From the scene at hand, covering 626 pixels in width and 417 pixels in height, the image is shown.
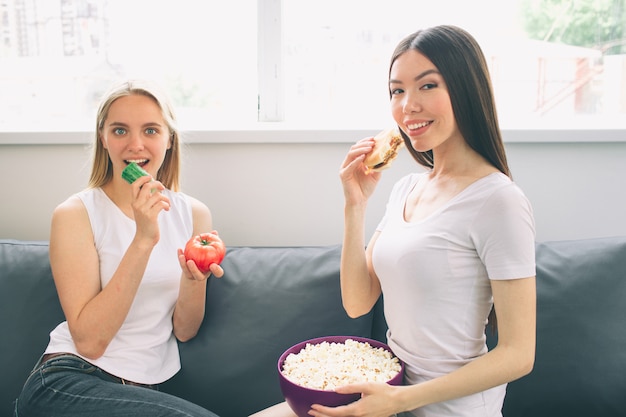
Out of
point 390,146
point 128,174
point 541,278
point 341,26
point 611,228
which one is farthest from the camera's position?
point 341,26

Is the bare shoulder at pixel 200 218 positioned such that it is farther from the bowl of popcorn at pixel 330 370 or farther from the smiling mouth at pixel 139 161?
the bowl of popcorn at pixel 330 370

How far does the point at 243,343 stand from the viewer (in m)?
1.87

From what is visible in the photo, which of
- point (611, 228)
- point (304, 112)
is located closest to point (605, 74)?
point (611, 228)

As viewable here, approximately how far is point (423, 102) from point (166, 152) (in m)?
0.92

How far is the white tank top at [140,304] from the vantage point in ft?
5.64

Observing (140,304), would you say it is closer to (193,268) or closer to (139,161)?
(193,268)

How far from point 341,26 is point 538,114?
34.0 inches

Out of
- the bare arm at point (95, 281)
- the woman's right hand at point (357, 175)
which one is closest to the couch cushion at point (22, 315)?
the bare arm at point (95, 281)

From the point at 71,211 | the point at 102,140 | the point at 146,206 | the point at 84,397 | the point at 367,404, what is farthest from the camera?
the point at 102,140

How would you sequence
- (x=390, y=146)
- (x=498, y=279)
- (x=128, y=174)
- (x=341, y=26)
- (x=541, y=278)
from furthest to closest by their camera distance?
(x=341, y=26)
(x=541, y=278)
(x=128, y=174)
(x=390, y=146)
(x=498, y=279)

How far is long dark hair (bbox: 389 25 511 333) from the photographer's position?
138 centimetres

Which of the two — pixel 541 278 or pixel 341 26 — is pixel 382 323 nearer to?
pixel 541 278

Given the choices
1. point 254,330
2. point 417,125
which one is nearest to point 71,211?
point 254,330

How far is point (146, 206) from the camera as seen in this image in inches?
64.9
